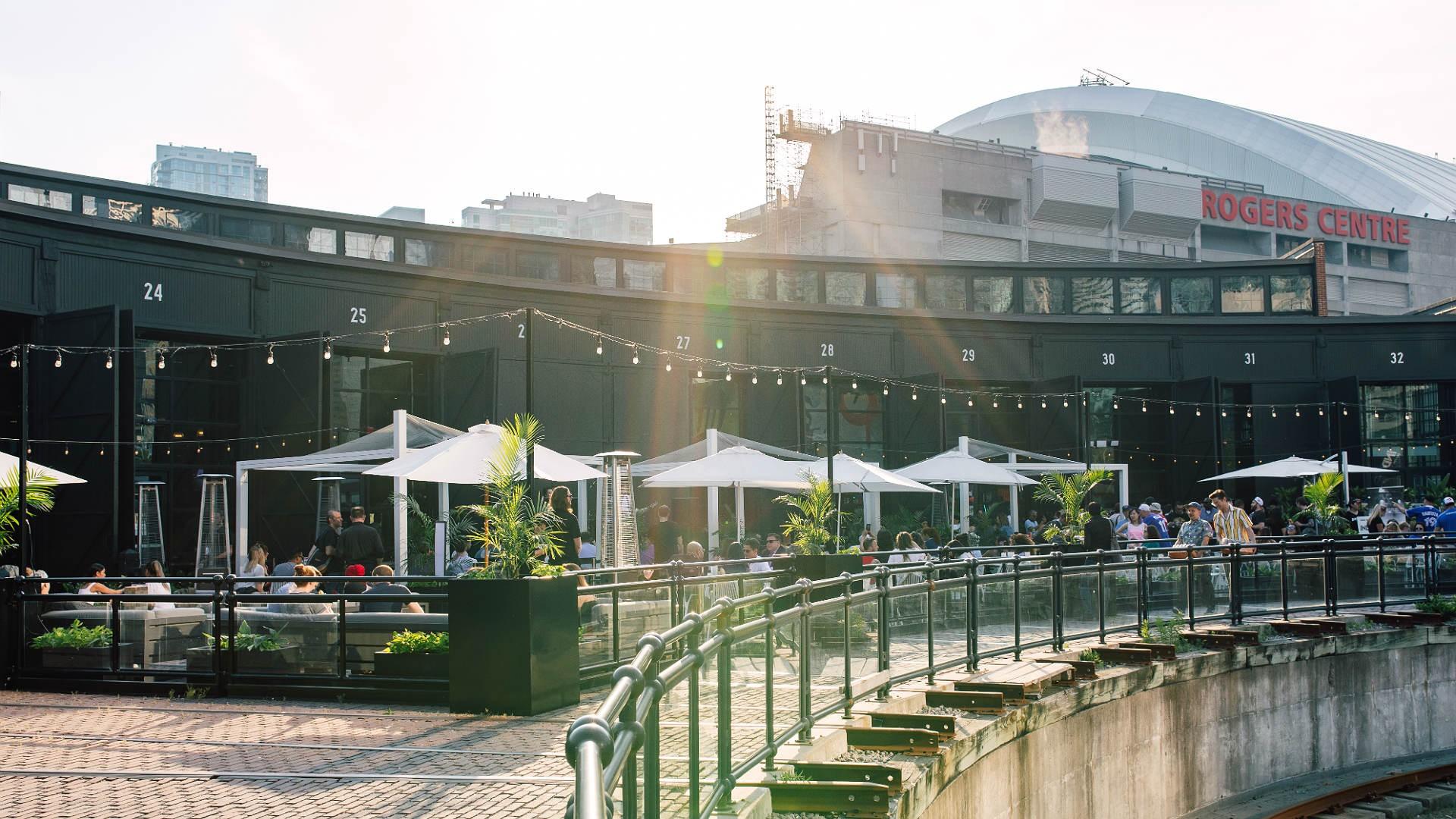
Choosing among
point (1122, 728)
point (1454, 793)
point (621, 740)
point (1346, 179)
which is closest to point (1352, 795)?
point (1454, 793)

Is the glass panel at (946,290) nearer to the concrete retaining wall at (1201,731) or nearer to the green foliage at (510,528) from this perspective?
the concrete retaining wall at (1201,731)

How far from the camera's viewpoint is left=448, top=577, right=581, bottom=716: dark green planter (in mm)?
10336

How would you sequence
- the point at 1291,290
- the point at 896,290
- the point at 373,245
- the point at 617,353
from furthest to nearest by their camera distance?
the point at 1291,290, the point at 896,290, the point at 373,245, the point at 617,353

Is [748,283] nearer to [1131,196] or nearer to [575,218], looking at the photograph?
[1131,196]

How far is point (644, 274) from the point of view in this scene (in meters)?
37.0

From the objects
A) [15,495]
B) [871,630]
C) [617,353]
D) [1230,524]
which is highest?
[617,353]

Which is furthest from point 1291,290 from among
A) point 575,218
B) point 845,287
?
point 575,218

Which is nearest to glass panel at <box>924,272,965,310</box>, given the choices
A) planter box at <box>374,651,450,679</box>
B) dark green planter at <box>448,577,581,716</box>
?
planter box at <box>374,651,450,679</box>

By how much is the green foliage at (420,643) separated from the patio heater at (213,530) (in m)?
11.7

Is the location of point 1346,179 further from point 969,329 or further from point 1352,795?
point 1352,795

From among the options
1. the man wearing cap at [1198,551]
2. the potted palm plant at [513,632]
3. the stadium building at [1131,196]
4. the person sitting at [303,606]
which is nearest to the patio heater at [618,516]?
the person sitting at [303,606]

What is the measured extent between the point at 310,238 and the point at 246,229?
1.53m

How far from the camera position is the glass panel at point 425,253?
34156mm

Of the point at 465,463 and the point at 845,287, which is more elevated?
the point at 845,287
